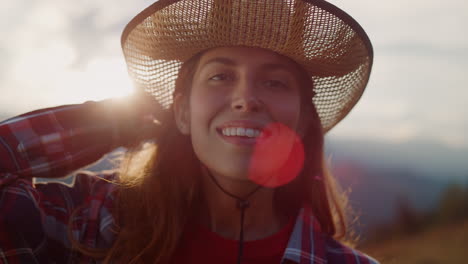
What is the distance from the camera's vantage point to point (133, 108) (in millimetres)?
2607

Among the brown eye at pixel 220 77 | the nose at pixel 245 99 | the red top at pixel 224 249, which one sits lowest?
the red top at pixel 224 249

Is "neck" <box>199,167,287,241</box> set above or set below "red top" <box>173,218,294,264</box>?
above

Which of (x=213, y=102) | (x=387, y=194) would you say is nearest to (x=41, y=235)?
(x=213, y=102)

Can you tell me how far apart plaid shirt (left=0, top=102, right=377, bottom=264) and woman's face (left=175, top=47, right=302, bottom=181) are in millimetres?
629

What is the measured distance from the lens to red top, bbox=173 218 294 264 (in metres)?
2.28

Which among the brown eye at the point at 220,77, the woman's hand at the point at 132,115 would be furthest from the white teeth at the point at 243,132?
the woman's hand at the point at 132,115

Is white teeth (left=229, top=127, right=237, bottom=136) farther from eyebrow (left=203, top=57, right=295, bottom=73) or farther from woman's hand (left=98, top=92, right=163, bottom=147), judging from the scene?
woman's hand (left=98, top=92, right=163, bottom=147)

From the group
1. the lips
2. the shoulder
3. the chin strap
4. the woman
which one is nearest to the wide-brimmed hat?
the woman

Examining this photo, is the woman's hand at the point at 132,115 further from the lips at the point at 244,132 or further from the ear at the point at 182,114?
the lips at the point at 244,132

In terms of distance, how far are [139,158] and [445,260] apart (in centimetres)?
544

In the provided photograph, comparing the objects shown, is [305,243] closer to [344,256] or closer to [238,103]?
[344,256]

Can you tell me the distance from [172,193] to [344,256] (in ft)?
3.66

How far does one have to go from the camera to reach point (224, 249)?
230cm

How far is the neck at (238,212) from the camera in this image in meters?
2.42
